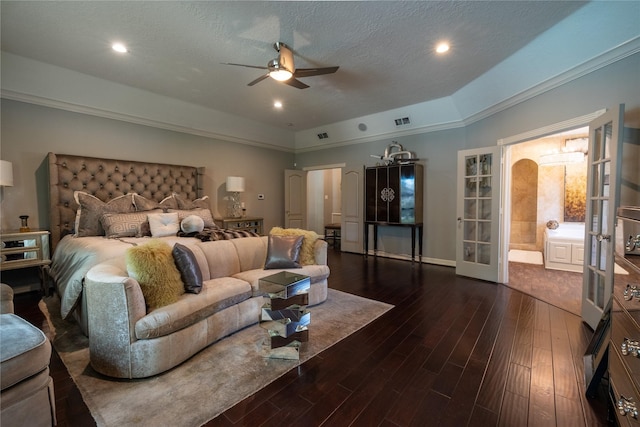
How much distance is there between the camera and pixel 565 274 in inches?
Result: 175

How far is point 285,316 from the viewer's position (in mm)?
2191

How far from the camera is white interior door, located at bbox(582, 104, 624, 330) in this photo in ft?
7.49

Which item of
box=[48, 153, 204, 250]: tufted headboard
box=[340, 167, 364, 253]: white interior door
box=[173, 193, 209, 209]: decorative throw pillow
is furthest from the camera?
box=[340, 167, 364, 253]: white interior door

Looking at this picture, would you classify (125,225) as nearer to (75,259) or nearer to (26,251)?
(75,259)

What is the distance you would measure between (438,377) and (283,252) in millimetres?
1911

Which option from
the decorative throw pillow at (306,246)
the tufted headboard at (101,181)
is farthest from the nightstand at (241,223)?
the decorative throw pillow at (306,246)

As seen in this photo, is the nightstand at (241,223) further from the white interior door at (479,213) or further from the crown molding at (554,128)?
the crown molding at (554,128)

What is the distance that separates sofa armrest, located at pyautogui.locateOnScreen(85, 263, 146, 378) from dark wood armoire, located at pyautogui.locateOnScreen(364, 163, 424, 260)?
444 cm

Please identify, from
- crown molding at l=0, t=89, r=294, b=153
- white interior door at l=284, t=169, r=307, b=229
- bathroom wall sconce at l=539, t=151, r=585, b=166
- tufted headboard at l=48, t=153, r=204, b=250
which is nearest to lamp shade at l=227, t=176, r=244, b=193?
tufted headboard at l=48, t=153, r=204, b=250

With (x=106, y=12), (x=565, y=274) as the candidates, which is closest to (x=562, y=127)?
(x=565, y=274)

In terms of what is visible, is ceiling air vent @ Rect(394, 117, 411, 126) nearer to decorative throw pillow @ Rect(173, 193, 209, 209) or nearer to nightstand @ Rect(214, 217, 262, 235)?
nightstand @ Rect(214, 217, 262, 235)

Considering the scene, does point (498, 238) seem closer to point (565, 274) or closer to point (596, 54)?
point (565, 274)

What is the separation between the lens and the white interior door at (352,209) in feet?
20.0

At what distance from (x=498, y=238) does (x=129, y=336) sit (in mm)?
4525
